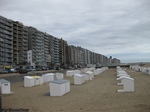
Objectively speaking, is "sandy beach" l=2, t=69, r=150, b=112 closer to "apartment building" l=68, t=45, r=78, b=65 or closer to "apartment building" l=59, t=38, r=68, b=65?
"apartment building" l=59, t=38, r=68, b=65

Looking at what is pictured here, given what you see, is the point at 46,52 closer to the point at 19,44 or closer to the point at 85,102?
the point at 19,44

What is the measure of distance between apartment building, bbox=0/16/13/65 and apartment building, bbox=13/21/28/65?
3.95 meters

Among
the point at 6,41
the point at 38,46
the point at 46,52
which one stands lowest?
the point at 46,52

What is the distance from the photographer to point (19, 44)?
101750mm

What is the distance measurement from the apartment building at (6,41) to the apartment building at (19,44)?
3.95m

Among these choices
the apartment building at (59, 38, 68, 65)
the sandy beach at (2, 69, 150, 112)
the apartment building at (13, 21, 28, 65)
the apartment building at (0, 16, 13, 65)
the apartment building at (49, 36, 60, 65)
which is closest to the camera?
the sandy beach at (2, 69, 150, 112)

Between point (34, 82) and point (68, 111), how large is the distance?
59.9 feet

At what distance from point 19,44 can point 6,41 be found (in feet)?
36.6

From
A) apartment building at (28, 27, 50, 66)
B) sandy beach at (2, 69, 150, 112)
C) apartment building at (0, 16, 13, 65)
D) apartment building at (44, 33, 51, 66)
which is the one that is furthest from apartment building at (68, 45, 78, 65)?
sandy beach at (2, 69, 150, 112)

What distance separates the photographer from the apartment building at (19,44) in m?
98.3

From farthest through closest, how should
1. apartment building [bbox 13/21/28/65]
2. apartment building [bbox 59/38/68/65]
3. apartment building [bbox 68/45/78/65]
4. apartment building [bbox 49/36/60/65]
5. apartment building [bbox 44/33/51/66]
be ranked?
1. apartment building [bbox 68/45/78/65]
2. apartment building [bbox 59/38/68/65]
3. apartment building [bbox 49/36/60/65]
4. apartment building [bbox 44/33/51/66]
5. apartment building [bbox 13/21/28/65]

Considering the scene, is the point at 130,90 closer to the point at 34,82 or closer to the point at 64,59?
the point at 34,82

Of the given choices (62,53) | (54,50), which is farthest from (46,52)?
(62,53)

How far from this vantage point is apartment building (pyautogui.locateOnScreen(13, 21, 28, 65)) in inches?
3871
